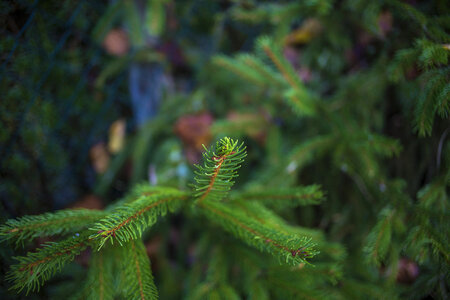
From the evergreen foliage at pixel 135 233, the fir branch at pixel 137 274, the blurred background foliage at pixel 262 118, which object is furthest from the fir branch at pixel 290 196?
the fir branch at pixel 137 274

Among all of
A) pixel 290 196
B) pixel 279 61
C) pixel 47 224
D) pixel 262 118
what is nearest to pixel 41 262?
pixel 47 224

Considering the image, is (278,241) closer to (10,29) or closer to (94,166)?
(10,29)

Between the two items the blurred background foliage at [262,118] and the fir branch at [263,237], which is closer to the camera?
the fir branch at [263,237]

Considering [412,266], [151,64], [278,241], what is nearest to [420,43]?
[278,241]

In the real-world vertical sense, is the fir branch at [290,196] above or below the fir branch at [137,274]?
below

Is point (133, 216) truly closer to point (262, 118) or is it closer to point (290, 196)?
point (290, 196)

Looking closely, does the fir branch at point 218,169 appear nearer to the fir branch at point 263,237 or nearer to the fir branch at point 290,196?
the fir branch at point 263,237
